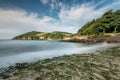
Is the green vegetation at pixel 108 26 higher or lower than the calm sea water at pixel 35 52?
higher

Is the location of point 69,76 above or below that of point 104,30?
below

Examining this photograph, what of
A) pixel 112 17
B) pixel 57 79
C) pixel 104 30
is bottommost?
pixel 57 79

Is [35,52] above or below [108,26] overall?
below

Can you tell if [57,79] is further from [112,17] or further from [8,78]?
[112,17]

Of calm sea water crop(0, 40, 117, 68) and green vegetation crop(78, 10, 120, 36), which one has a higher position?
green vegetation crop(78, 10, 120, 36)

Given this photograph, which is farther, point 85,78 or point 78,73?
point 78,73

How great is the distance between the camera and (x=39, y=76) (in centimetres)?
1253

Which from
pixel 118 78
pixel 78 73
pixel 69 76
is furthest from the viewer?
pixel 78 73

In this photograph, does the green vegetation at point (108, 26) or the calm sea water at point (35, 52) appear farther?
the green vegetation at point (108, 26)

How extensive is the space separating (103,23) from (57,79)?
8770cm

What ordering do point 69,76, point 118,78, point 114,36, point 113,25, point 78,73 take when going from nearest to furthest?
point 118,78, point 69,76, point 78,73, point 114,36, point 113,25

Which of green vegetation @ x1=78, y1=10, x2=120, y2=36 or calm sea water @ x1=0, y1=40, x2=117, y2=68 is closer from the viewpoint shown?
calm sea water @ x1=0, y1=40, x2=117, y2=68

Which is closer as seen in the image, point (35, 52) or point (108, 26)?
point (35, 52)

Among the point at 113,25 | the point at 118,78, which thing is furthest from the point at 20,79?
the point at 113,25
